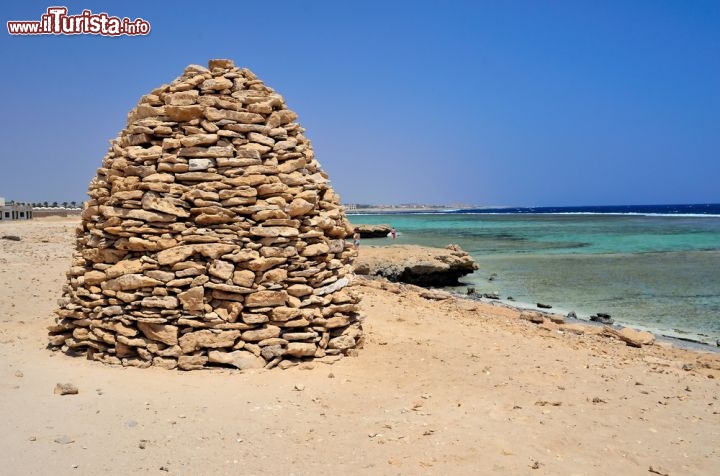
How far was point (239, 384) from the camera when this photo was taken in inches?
283

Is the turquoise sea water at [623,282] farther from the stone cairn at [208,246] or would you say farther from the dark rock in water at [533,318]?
the stone cairn at [208,246]

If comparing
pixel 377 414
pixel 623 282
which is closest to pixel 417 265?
pixel 623 282

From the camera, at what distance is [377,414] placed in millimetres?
6629

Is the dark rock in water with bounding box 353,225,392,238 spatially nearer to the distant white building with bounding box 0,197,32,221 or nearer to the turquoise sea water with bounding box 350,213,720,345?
the turquoise sea water with bounding box 350,213,720,345

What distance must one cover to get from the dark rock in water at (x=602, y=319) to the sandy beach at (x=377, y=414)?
5050 millimetres

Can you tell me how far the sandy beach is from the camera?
5.52 meters

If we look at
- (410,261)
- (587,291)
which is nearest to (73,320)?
(410,261)

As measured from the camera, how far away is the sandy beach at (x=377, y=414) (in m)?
5.52

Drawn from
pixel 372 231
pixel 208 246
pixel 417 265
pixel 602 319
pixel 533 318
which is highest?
pixel 208 246

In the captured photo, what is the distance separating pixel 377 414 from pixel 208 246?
2945 mm

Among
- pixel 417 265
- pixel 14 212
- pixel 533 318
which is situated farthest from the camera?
pixel 14 212

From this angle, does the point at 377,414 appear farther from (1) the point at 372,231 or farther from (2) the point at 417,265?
(1) the point at 372,231

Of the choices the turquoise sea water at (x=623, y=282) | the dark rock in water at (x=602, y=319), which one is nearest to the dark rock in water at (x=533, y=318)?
the dark rock in water at (x=602, y=319)

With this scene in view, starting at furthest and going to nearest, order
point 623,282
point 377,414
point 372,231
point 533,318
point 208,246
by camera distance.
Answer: point 372,231
point 623,282
point 533,318
point 208,246
point 377,414
